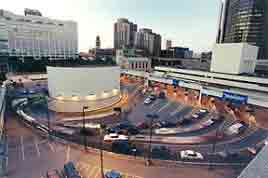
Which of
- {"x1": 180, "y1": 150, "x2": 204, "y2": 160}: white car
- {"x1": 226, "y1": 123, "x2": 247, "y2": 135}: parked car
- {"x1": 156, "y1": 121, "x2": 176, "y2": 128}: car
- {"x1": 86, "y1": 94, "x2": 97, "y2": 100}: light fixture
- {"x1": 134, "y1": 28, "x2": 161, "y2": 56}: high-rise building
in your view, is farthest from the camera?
{"x1": 134, "y1": 28, "x2": 161, "y2": 56}: high-rise building

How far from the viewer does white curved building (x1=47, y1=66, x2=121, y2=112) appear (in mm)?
29484

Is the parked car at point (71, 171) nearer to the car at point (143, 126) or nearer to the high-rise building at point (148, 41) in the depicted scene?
the car at point (143, 126)

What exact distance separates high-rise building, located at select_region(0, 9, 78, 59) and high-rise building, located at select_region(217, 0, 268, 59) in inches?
3099

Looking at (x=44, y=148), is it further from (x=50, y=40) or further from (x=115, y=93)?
(x=50, y=40)

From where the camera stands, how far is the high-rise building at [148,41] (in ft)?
404

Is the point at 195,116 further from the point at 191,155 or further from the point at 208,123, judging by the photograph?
the point at 191,155

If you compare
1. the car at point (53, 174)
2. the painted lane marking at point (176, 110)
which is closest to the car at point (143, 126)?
the painted lane marking at point (176, 110)

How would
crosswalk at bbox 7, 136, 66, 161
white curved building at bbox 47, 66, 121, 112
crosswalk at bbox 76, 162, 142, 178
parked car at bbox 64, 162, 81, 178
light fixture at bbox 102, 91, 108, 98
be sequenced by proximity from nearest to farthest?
1. parked car at bbox 64, 162, 81, 178
2. crosswalk at bbox 76, 162, 142, 178
3. crosswalk at bbox 7, 136, 66, 161
4. white curved building at bbox 47, 66, 121, 112
5. light fixture at bbox 102, 91, 108, 98

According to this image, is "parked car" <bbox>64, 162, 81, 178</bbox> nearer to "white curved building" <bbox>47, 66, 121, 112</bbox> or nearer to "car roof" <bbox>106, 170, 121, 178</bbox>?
"car roof" <bbox>106, 170, 121, 178</bbox>

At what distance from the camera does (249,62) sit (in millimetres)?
38594

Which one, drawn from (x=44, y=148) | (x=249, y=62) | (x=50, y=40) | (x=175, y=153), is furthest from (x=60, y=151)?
(x=50, y=40)

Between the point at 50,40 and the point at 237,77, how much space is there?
83969 mm

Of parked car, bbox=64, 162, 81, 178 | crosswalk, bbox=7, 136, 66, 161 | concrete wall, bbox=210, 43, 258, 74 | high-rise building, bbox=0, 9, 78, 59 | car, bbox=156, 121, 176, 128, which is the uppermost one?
high-rise building, bbox=0, 9, 78, 59

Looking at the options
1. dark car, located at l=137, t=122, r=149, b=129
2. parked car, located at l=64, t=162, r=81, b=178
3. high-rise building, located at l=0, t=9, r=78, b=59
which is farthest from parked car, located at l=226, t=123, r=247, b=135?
high-rise building, located at l=0, t=9, r=78, b=59
